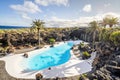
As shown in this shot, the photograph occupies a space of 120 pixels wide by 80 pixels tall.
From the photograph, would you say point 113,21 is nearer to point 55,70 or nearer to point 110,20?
point 110,20

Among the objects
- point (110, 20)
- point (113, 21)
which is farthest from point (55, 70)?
point (113, 21)

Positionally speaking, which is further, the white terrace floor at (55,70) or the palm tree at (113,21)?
the palm tree at (113,21)

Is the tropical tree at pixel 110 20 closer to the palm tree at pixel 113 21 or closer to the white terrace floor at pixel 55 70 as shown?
the palm tree at pixel 113 21

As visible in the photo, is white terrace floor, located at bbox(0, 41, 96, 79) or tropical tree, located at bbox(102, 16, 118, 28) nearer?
white terrace floor, located at bbox(0, 41, 96, 79)

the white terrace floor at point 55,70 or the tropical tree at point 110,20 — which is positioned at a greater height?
the tropical tree at point 110,20

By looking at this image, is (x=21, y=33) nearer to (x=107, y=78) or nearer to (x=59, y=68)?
(x=59, y=68)

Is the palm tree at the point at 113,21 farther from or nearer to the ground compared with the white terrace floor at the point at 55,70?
farther from the ground

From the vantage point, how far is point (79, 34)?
58.8 m

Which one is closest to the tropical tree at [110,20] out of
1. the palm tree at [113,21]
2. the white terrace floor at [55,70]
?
the palm tree at [113,21]

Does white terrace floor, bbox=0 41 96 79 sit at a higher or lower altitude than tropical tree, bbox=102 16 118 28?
lower

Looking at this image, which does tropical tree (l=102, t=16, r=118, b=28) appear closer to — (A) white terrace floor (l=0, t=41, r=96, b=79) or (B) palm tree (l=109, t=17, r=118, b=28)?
(B) palm tree (l=109, t=17, r=118, b=28)

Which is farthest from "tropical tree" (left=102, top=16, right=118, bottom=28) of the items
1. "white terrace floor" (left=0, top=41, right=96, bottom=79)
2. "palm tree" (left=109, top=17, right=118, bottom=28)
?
"white terrace floor" (left=0, top=41, right=96, bottom=79)

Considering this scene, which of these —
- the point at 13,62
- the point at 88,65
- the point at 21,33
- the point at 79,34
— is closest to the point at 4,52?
the point at 13,62

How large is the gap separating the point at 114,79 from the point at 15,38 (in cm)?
3246
